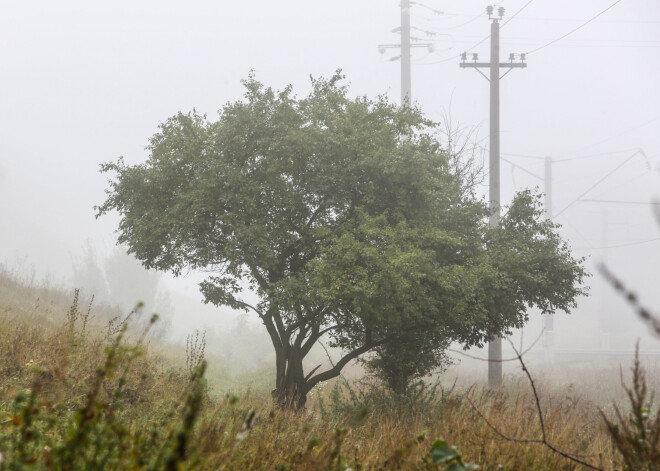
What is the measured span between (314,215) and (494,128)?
32.0ft

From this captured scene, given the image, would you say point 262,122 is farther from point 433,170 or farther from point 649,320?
point 649,320

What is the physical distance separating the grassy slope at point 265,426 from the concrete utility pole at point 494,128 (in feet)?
24.4

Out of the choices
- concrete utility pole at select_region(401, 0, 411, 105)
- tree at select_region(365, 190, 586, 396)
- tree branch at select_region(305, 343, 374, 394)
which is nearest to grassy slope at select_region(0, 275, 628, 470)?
tree branch at select_region(305, 343, 374, 394)

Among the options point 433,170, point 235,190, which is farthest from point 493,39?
point 235,190

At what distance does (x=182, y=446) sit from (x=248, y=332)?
2079 inches

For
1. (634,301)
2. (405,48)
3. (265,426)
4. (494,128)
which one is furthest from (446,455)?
(405,48)

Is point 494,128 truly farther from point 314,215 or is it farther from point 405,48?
point 405,48

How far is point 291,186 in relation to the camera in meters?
13.0

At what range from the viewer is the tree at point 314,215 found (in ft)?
37.6

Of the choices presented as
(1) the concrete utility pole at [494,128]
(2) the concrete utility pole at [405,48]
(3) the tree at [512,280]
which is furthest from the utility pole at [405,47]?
(3) the tree at [512,280]

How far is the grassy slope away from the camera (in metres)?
3.45

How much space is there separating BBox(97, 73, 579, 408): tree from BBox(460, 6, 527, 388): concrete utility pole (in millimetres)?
4447

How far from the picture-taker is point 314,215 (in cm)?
1355

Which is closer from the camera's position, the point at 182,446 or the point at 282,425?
the point at 182,446
